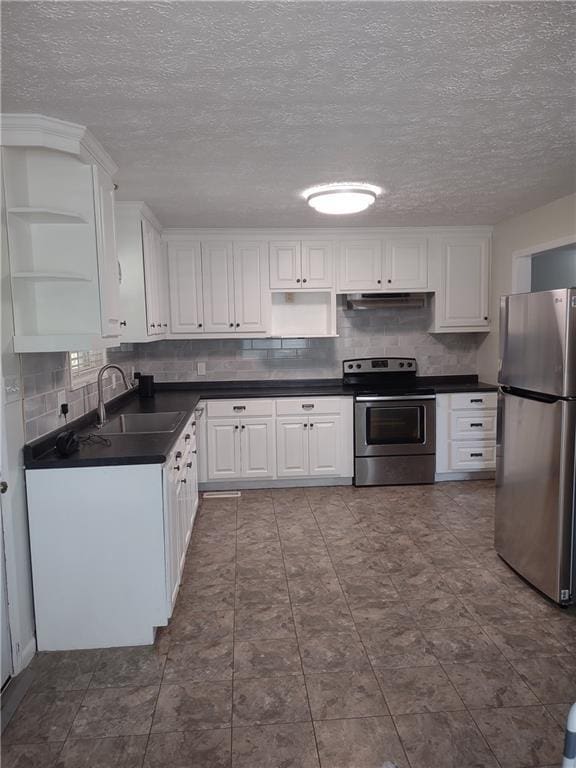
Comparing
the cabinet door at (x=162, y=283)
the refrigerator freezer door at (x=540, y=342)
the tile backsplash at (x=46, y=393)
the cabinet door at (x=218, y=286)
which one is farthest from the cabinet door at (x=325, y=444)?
the tile backsplash at (x=46, y=393)

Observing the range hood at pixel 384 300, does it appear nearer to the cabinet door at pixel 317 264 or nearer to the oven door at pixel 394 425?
the cabinet door at pixel 317 264

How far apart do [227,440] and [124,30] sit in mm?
3387

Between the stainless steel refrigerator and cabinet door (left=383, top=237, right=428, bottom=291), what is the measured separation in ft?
5.61

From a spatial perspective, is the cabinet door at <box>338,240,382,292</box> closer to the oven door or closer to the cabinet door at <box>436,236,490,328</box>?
the cabinet door at <box>436,236,490,328</box>

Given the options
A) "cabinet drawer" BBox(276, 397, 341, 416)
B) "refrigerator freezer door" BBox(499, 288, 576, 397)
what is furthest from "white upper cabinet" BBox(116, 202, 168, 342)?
"refrigerator freezer door" BBox(499, 288, 576, 397)

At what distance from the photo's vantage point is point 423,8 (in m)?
1.38

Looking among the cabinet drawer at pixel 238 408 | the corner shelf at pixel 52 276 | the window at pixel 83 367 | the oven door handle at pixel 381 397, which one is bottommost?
the cabinet drawer at pixel 238 408

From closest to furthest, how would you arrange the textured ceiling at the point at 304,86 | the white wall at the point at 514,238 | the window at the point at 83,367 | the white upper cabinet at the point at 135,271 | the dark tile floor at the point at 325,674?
the textured ceiling at the point at 304,86, the dark tile floor at the point at 325,674, the window at the point at 83,367, the white upper cabinet at the point at 135,271, the white wall at the point at 514,238

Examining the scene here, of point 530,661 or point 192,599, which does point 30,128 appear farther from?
point 530,661

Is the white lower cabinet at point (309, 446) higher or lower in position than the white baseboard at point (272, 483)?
higher

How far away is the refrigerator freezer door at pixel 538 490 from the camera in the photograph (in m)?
2.56

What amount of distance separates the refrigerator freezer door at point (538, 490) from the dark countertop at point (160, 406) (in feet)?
5.25

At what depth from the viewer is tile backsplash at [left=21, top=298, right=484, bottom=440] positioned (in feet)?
16.1

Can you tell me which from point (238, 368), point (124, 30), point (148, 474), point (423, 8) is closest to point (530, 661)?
point (148, 474)
